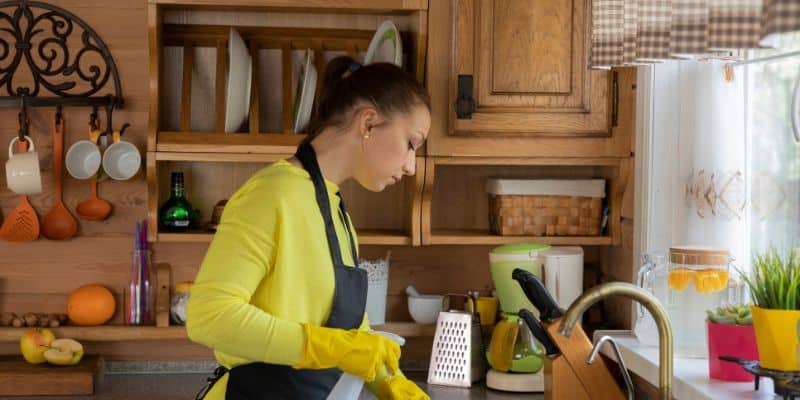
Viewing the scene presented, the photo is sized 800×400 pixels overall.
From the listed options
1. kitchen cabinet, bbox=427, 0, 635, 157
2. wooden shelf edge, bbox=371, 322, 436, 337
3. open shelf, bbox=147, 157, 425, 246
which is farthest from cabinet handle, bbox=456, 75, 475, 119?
wooden shelf edge, bbox=371, 322, 436, 337

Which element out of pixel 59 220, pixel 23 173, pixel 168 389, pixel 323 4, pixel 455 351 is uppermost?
pixel 323 4

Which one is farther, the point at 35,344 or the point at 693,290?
the point at 35,344

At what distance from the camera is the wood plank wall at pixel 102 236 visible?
9.89 ft

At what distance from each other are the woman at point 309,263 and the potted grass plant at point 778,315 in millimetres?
644

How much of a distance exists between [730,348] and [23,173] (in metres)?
1.92

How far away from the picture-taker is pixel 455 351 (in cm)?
284

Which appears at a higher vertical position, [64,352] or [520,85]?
[520,85]

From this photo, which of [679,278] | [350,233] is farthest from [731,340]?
[350,233]

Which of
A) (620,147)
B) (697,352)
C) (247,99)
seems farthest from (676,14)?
(247,99)

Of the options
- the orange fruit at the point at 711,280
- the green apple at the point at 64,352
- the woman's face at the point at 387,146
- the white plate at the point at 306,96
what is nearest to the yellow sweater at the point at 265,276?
the woman's face at the point at 387,146

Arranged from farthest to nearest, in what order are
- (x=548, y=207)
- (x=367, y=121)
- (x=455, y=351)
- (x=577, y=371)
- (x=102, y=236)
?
(x=102, y=236), (x=548, y=207), (x=455, y=351), (x=577, y=371), (x=367, y=121)

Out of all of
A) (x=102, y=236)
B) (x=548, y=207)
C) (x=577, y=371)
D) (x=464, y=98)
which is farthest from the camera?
(x=102, y=236)

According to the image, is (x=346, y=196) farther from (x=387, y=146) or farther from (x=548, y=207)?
(x=387, y=146)

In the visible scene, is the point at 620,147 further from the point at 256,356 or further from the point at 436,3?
the point at 256,356
